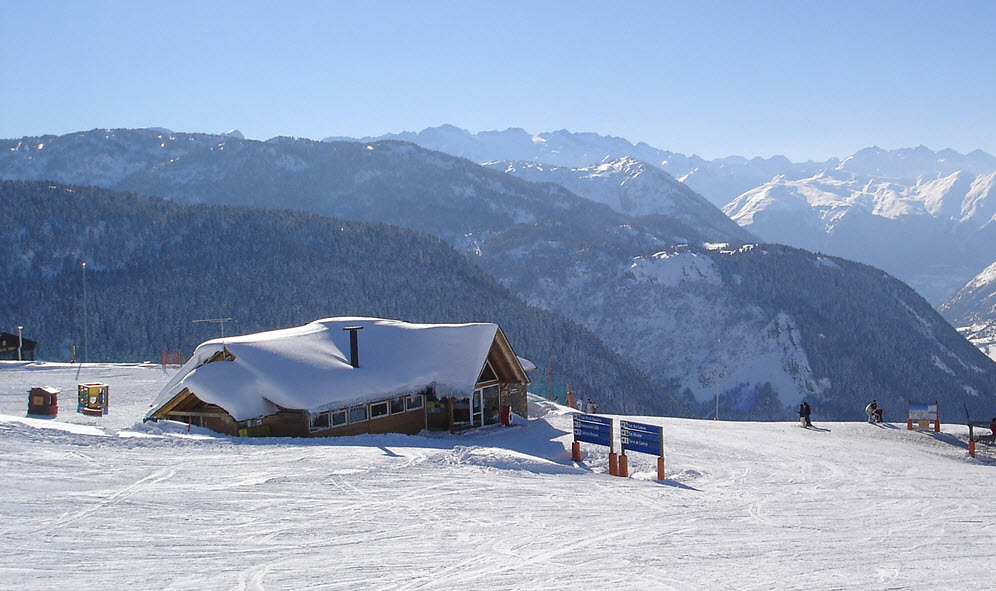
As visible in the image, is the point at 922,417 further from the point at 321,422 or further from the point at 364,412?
the point at 321,422

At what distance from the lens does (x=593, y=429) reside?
24766 millimetres

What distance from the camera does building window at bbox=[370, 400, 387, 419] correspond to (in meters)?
28.6

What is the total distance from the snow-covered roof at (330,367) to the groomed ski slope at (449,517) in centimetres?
213

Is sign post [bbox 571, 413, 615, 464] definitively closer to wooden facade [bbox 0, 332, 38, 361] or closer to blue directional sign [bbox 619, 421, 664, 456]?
blue directional sign [bbox 619, 421, 664, 456]

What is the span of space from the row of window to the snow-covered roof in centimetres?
57

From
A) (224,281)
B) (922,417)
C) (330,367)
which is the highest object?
(224,281)

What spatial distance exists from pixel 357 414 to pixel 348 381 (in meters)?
1.24

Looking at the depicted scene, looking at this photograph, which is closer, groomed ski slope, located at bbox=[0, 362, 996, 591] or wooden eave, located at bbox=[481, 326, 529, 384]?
groomed ski slope, located at bbox=[0, 362, 996, 591]

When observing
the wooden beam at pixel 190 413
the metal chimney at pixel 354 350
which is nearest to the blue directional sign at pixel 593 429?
the metal chimney at pixel 354 350

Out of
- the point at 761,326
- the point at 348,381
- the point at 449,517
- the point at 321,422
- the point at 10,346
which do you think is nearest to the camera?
the point at 449,517

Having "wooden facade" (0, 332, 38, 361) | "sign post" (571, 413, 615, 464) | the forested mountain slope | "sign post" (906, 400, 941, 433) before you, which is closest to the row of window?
"sign post" (571, 413, 615, 464)

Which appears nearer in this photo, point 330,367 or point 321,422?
point 321,422

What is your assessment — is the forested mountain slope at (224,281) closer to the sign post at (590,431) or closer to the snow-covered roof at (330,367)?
the snow-covered roof at (330,367)

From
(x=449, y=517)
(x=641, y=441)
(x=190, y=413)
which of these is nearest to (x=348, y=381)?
(x=190, y=413)
